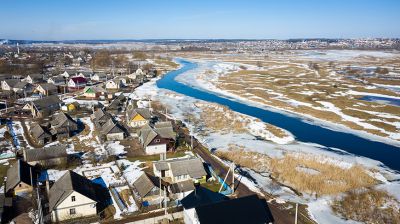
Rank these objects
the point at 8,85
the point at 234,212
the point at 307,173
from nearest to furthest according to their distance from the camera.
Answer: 1. the point at 234,212
2. the point at 307,173
3. the point at 8,85

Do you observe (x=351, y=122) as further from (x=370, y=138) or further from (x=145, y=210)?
(x=145, y=210)

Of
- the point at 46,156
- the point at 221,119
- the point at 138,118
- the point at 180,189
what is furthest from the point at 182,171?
the point at 221,119

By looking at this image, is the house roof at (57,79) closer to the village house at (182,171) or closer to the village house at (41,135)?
the village house at (41,135)

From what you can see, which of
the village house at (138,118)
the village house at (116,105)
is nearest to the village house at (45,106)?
the village house at (116,105)

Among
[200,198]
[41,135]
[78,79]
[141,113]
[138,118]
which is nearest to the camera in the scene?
[200,198]

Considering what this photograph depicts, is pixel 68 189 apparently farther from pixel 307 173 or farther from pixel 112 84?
pixel 112 84

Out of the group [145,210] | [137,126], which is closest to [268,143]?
[137,126]
